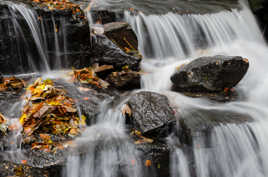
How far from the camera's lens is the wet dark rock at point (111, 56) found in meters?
5.97

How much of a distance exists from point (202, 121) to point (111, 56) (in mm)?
2757

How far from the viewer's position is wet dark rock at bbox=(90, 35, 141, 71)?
597 centimetres

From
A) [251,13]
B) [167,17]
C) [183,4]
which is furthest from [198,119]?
[251,13]

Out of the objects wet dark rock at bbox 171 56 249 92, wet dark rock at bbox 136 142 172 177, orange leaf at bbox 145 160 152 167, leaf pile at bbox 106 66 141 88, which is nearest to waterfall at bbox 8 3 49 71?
leaf pile at bbox 106 66 141 88

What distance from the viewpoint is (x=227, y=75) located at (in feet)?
18.6

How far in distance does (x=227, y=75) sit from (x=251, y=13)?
633 cm

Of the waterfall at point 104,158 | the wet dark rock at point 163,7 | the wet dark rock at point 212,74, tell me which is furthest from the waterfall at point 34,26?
the wet dark rock at point 212,74

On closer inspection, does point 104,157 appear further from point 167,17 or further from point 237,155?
point 167,17

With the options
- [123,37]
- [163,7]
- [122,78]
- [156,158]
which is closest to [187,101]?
[122,78]

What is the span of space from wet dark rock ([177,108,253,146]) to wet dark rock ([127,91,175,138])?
34cm

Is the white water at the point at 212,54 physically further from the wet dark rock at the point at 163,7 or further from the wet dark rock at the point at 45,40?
the wet dark rock at the point at 45,40

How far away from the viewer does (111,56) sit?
5977 millimetres

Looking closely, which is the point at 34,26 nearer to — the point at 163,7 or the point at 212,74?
the point at 212,74

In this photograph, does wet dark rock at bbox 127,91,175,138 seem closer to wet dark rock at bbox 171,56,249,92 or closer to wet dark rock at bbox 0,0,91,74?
wet dark rock at bbox 171,56,249,92
